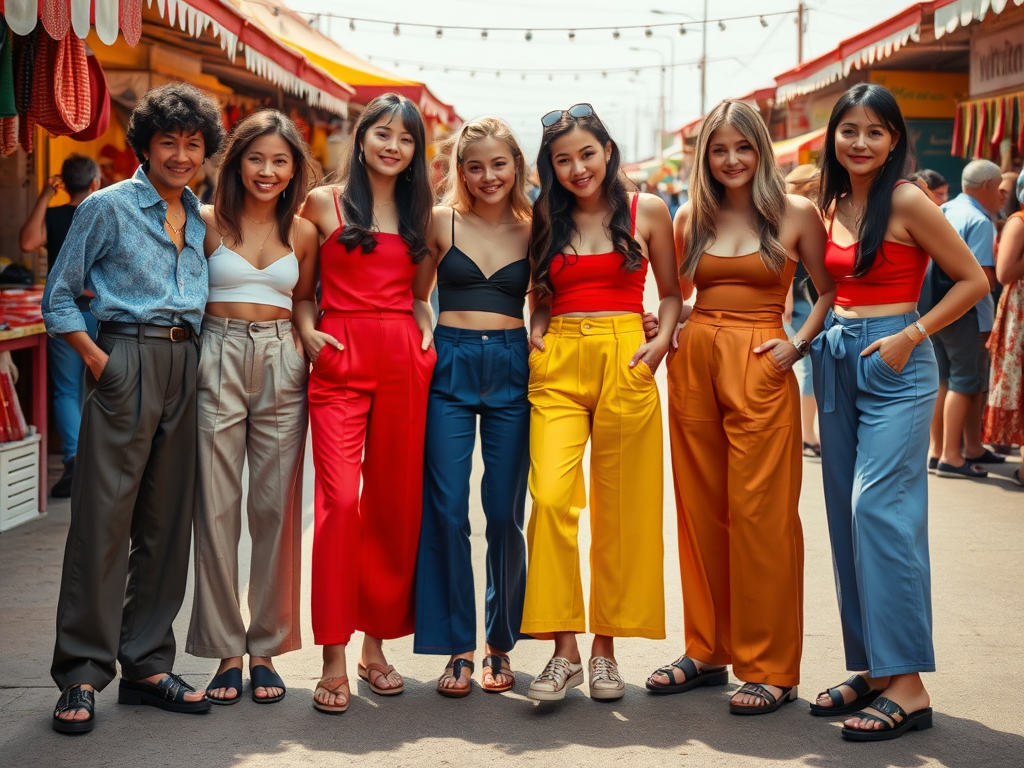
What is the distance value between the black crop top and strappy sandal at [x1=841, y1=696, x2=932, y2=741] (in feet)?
5.92

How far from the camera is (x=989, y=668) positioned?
4.29m

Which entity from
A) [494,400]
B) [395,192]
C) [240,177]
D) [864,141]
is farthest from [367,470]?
[864,141]

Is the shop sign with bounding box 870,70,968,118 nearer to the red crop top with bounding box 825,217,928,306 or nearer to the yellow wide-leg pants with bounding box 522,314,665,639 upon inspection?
the red crop top with bounding box 825,217,928,306

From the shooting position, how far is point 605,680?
13.0 ft

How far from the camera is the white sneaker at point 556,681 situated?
150 inches

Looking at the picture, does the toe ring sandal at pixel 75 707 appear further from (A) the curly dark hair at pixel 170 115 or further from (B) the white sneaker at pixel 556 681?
(A) the curly dark hair at pixel 170 115

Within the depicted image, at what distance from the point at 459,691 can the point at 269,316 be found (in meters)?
1.45

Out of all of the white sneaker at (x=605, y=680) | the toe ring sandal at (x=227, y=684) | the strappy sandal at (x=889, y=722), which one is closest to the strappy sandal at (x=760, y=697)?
the strappy sandal at (x=889, y=722)

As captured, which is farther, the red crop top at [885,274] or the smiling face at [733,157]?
the smiling face at [733,157]

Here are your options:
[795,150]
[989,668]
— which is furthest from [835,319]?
[795,150]

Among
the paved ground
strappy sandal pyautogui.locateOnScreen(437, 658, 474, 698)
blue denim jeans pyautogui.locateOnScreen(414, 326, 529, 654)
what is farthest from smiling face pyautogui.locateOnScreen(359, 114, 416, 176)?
the paved ground

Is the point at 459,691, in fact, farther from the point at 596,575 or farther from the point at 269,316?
the point at 269,316

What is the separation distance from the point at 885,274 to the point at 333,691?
90.5 inches

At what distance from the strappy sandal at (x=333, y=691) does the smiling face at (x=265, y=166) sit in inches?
65.4
